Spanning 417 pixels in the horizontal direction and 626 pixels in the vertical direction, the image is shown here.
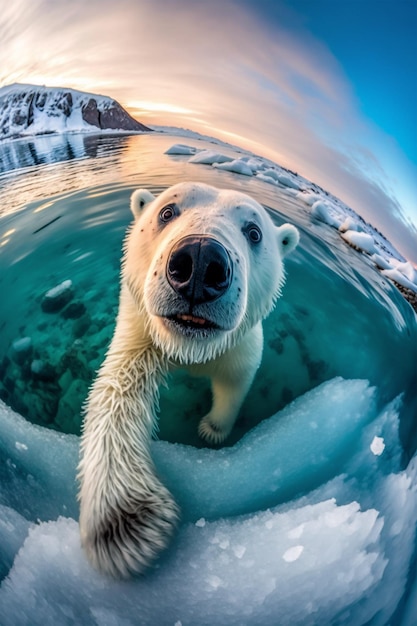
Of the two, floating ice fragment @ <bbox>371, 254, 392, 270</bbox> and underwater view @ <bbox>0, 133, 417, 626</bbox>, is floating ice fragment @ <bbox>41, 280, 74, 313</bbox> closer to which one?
underwater view @ <bbox>0, 133, 417, 626</bbox>

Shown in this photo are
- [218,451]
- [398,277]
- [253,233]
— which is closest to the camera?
[218,451]

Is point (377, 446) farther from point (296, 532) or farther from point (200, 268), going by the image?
point (200, 268)

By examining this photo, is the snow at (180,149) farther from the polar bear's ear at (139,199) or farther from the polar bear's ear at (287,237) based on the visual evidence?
the polar bear's ear at (287,237)

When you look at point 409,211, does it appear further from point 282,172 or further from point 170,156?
point 170,156

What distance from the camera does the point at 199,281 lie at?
3.12 ft

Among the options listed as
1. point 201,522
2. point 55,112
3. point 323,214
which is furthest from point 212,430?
point 55,112

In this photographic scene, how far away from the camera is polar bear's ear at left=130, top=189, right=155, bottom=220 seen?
1193mm

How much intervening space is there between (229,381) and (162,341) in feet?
0.67

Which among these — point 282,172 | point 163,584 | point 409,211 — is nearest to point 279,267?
point 282,172

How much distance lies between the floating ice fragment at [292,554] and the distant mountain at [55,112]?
46.8 inches

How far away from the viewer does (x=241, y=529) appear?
40.0 inches

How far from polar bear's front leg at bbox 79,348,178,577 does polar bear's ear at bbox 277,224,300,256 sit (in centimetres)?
60

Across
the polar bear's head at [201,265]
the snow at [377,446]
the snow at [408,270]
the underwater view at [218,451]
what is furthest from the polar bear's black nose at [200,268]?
the snow at [408,270]

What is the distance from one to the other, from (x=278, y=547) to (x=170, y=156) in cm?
105
